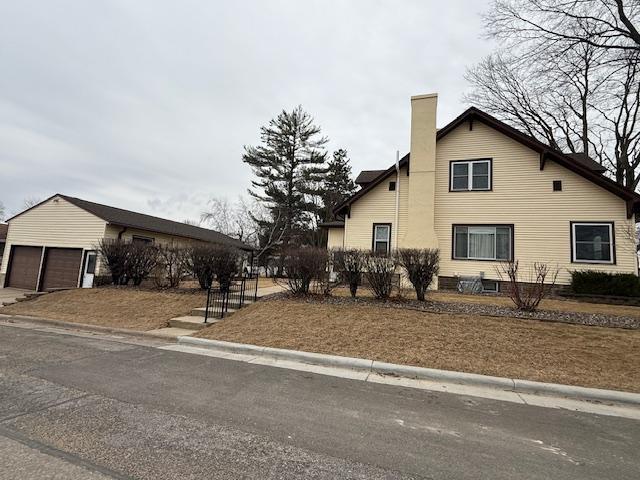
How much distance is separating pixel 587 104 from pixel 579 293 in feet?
49.9

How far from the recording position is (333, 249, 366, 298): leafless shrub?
375 inches

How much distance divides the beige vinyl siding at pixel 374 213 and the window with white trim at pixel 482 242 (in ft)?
8.06

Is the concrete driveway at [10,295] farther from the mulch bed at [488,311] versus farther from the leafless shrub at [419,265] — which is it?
the leafless shrub at [419,265]

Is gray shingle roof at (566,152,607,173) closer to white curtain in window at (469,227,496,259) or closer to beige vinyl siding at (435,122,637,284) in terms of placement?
beige vinyl siding at (435,122,637,284)

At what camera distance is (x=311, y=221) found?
1320 inches

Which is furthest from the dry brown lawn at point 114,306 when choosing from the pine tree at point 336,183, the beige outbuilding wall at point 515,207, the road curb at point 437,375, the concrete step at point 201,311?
the pine tree at point 336,183

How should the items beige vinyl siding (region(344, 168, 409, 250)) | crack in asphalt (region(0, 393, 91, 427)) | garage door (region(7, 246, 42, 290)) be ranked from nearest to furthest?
1. crack in asphalt (region(0, 393, 91, 427))
2. beige vinyl siding (region(344, 168, 409, 250))
3. garage door (region(7, 246, 42, 290))

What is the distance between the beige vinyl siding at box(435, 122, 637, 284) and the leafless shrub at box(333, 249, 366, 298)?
21.7 feet

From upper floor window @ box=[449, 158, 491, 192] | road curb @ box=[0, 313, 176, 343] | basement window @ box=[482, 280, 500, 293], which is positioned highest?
upper floor window @ box=[449, 158, 491, 192]

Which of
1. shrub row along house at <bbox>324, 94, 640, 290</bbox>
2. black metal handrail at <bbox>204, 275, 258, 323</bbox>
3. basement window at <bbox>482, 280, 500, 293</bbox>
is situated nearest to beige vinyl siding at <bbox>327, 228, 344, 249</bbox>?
shrub row along house at <bbox>324, 94, 640, 290</bbox>

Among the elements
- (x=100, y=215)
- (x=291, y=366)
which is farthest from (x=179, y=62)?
(x=291, y=366)

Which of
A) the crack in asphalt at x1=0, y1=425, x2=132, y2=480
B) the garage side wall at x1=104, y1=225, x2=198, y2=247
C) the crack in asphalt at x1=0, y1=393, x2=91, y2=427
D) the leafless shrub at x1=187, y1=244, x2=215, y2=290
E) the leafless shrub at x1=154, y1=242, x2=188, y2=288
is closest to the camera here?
the crack in asphalt at x1=0, y1=425, x2=132, y2=480

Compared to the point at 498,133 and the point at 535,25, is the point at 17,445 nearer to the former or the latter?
the point at 498,133

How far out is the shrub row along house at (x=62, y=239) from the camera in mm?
17688
